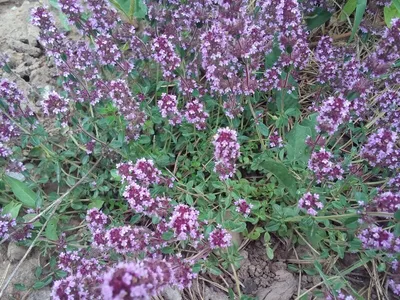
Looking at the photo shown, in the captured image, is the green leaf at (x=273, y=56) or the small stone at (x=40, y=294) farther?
the green leaf at (x=273, y=56)

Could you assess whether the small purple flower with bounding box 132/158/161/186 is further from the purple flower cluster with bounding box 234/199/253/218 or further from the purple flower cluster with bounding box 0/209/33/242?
the purple flower cluster with bounding box 0/209/33/242

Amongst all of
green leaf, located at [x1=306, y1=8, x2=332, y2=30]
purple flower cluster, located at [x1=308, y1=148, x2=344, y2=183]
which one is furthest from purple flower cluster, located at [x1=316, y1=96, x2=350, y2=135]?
green leaf, located at [x1=306, y1=8, x2=332, y2=30]

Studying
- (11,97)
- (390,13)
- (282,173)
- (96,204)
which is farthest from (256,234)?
(390,13)

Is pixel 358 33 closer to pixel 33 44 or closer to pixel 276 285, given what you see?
pixel 276 285

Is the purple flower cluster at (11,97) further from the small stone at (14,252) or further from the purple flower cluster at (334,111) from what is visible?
the purple flower cluster at (334,111)

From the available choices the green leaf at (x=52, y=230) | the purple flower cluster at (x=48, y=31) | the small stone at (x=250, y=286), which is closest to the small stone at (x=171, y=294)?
the small stone at (x=250, y=286)

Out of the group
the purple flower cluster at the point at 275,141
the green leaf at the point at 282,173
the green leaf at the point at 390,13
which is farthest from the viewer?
the green leaf at the point at 390,13

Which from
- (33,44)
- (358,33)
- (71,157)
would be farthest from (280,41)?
(33,44)
